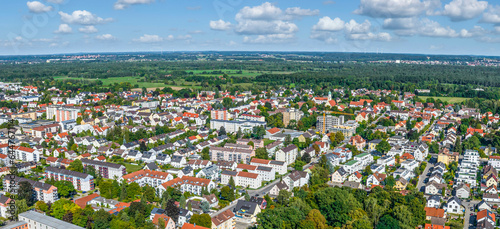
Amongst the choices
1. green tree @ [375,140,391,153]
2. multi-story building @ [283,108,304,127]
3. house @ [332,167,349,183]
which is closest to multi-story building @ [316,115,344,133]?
multi-story building @ [283,108,304,127]

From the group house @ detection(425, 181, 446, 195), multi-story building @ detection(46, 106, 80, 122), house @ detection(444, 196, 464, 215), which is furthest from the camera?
multi-story building @ detection(46, 106, 80, 122)

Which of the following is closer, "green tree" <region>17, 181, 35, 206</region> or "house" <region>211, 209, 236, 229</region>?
"house" <region>211, 209, 236, 229</region>

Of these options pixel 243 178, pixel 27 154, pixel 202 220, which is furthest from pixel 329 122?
pixel 27 154

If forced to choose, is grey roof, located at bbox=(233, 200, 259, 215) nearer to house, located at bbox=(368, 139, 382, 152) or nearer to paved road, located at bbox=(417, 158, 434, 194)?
paved road, located at bbox=(417, 158, 434, 194)

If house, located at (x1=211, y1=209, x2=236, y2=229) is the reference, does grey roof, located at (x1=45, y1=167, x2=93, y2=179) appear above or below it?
above

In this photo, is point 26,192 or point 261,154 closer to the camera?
point 26,192

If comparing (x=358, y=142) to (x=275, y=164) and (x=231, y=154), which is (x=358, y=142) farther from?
(x=231, y=154)

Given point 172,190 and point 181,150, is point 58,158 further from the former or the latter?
point 172,190

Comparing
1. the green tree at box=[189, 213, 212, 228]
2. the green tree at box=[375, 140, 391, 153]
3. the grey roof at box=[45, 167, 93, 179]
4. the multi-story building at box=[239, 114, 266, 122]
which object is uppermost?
the multi-story building at box=[239, 114, 266, 122]
